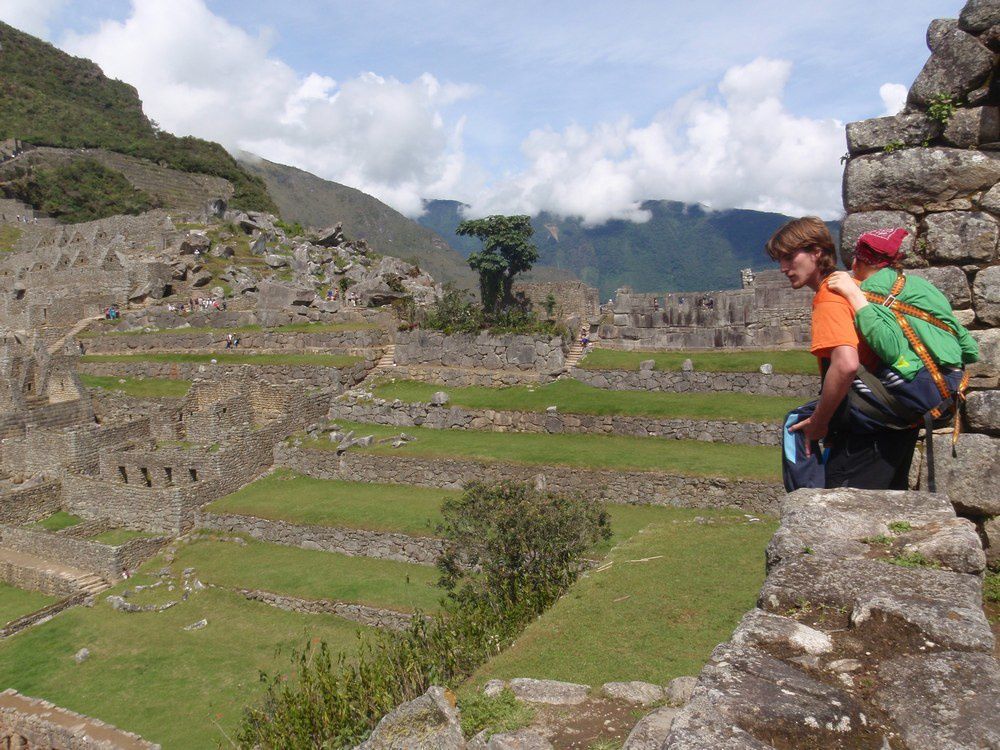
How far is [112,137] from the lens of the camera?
65125 mm

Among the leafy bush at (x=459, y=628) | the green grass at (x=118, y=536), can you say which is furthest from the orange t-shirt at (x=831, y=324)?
the green grass at (x=118, y=536)

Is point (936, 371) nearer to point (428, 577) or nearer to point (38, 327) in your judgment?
Result: point (428, 577)

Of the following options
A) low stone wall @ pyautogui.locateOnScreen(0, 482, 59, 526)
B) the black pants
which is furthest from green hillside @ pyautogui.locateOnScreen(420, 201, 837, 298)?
the black pants

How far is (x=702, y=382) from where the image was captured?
755 inches

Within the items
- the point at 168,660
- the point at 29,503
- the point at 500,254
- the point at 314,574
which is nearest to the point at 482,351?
the point at 500,254

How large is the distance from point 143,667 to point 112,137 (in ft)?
222

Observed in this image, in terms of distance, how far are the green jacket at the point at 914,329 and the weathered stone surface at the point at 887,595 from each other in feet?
3.50

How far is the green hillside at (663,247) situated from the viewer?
35375 millimetres

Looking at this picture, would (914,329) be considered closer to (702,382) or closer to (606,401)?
(606,401)

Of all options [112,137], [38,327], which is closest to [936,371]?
[38,327]

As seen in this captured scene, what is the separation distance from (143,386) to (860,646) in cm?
2697

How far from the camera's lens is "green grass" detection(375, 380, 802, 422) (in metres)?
16.9

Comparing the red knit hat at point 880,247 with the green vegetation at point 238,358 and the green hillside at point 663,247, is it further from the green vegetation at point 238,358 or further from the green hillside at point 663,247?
the green hillside at point 663,247

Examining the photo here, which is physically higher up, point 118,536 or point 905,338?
point 905,338
